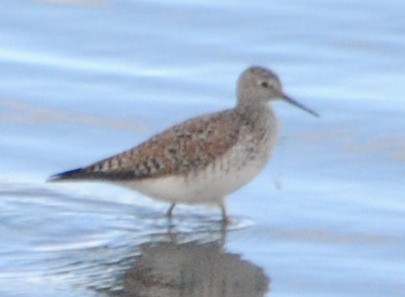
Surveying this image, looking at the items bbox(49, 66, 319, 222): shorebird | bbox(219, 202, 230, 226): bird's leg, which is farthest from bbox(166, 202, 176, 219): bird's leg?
bbox(219, 202, 230, 226): bird's leg

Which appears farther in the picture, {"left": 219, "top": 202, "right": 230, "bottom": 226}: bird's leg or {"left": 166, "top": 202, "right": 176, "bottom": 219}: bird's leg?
{"left": 166, "top": 202, "right": 176, "bottom": 219}: bird's leg

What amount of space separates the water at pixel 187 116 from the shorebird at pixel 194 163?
0.57ft

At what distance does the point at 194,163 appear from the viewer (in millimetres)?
9281

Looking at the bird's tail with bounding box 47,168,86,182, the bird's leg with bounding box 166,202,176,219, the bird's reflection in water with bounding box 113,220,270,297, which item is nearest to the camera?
the bird's reflection in water with bounding box 113,220,270,297

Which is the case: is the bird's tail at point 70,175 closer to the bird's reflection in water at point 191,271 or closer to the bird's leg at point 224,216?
the bird's reflection in water at point 191,271

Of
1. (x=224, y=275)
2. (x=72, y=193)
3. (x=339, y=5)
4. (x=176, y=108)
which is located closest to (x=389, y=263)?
(x=224, y=275)

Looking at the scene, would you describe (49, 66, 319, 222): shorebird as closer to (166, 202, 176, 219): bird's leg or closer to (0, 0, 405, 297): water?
(166, 202, 176, 219): bird's leg

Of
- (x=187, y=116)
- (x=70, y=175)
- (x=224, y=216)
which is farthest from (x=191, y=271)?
(x=187, y=116)

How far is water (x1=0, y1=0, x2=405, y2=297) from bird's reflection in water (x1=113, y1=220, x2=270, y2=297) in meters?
0.01

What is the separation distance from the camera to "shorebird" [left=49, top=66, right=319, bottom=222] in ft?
30.0

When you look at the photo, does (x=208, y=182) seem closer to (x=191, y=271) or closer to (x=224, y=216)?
(x=224, y=216)

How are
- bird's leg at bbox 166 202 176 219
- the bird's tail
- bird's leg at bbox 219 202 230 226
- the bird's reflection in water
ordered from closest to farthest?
the bird's reflection in water
the bird's tail
bird's leg at bbox 219 202 230 226
bird's leg at bbox 166 202 176 219

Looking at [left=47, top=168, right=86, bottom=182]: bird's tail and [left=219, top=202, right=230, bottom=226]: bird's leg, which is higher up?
[left=47, top=168, right=86, bottom=182]: bird's tail

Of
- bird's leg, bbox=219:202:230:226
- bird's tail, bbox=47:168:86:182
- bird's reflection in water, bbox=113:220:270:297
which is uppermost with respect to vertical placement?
bird's tail, bbox=47:168:86:182
